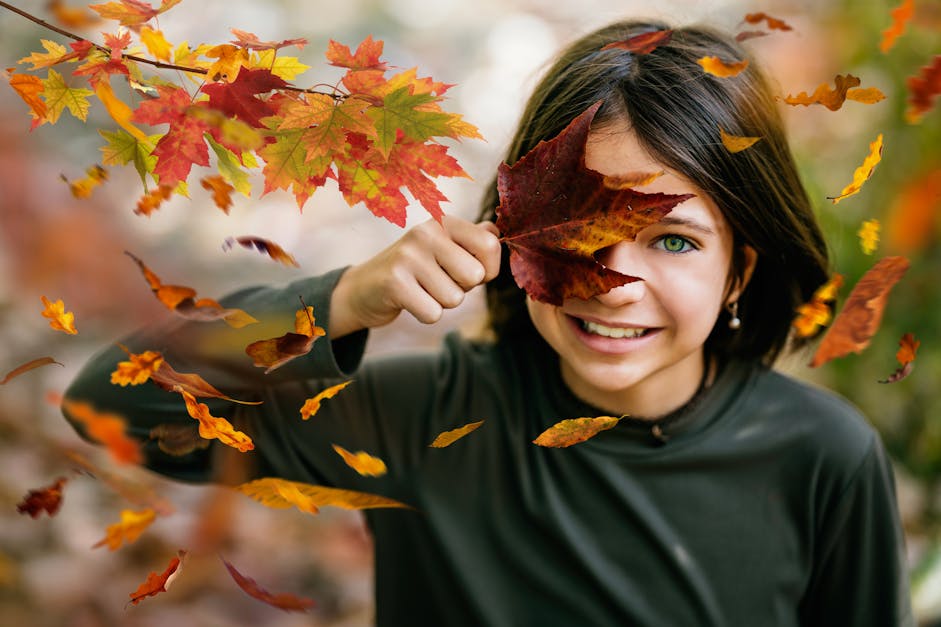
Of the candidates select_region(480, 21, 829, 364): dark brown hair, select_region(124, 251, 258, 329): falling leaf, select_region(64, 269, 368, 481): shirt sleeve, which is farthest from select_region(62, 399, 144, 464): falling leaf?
select_region(480, 21, 829, 364): dark brown hair

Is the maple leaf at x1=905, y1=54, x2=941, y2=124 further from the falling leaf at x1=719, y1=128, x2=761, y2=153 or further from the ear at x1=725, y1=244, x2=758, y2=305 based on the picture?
the ear at x1=725, y1=244, x2=758, y2=305

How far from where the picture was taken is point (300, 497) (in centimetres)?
86

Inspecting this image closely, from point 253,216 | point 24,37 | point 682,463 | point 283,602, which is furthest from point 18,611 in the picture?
point 24,37

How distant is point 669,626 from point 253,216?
8.40 ft

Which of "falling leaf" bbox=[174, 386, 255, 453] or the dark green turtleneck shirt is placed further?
the dark green turtleneck shirt

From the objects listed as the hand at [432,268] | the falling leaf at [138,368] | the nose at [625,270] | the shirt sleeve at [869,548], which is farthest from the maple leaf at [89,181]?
the shirt sleeve at [869,548]

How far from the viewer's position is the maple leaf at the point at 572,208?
0.74m

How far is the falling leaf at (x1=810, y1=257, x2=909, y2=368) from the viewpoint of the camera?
30.9 inches

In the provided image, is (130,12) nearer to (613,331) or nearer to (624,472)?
(613,331)

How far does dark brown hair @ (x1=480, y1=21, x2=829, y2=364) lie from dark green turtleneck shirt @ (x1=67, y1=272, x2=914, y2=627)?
0.19m

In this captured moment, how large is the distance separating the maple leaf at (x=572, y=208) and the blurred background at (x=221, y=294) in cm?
43

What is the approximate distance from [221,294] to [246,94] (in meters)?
1.83

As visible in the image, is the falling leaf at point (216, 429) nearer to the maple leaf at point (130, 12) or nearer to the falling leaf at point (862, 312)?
the maple leaf at point (130, 12)

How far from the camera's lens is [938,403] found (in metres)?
2.06
